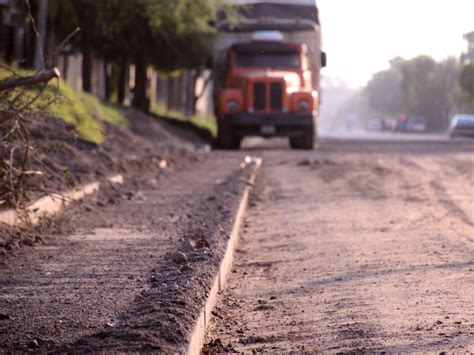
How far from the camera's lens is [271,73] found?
1108 inches

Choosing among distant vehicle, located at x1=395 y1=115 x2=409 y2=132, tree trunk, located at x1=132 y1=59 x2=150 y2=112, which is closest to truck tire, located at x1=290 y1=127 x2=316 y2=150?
tree trunk, located at x1=132 y1=59 x2=150 y2=112

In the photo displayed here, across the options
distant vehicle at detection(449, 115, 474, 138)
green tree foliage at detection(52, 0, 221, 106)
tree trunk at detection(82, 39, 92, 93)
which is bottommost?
distant vehicle at detection(449, 115, 474, 138)

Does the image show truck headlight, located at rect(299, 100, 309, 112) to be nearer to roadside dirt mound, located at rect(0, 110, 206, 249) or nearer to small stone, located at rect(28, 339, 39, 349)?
roadside dirt mound, located at rect(0, 110, 206, 249)

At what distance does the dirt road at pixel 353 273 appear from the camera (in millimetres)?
5867

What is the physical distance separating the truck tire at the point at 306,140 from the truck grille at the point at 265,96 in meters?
1.14

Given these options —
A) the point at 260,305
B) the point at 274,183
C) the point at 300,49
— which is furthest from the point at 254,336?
the point at 300,49

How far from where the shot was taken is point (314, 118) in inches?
1124

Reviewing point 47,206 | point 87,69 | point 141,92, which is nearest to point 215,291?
point 47,206

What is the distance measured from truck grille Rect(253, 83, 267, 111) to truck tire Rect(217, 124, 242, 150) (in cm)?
107

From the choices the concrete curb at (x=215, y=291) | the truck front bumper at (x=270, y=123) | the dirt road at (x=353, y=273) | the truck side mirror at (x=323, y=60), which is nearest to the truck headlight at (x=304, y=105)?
the truck front bumper at (x=270, y=123)

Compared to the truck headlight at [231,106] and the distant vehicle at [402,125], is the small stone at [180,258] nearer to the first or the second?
the truck headlight at [231,106]

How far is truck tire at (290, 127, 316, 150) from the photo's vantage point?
29.0m

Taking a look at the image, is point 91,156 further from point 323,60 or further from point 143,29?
point 143,29

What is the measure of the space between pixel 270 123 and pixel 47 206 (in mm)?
17550
